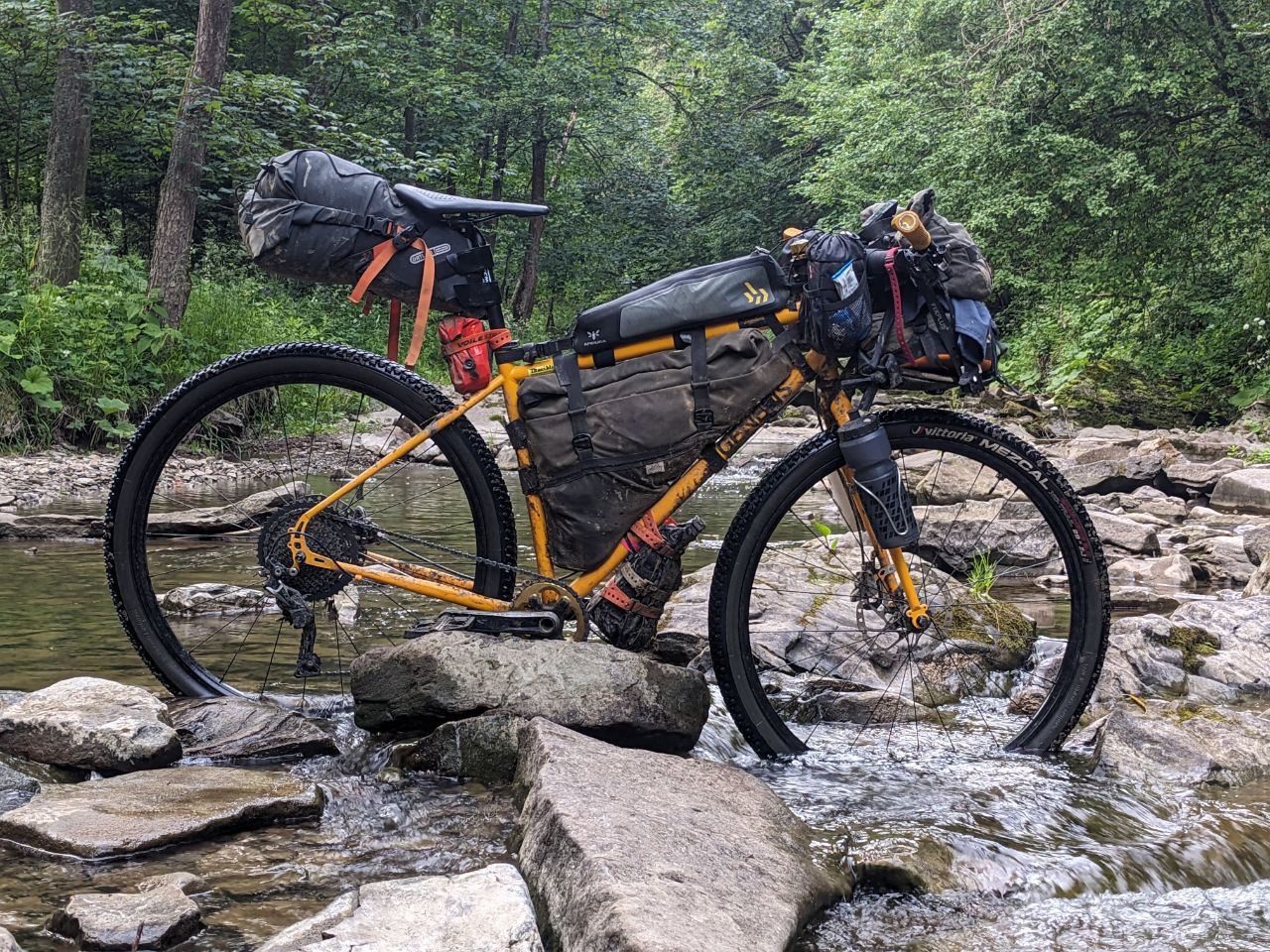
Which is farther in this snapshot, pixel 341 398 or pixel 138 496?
pixel 341 398

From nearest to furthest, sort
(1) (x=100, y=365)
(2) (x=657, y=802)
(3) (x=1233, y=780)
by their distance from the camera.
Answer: (2) (x=657, y=802) → (3) (x=1233, y=780) → (1) (x=100, y=365)

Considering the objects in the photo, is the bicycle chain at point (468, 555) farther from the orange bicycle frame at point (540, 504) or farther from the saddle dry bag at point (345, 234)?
the saddle dry bag at point (345, 234)

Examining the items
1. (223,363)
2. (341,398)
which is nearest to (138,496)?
(223,363)

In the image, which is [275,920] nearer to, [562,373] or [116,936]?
[116,936]

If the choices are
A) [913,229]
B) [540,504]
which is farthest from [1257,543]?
[540,504]

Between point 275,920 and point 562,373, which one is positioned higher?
point 562,373

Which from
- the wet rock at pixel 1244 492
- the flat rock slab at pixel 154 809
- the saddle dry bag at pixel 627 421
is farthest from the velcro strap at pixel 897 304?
the wet rock at pixel 1244 492

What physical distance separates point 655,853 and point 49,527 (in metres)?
5.69

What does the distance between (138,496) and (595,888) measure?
2112mm

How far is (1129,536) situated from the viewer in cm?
756

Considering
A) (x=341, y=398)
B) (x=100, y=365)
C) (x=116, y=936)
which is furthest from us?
(x=100, y=365)

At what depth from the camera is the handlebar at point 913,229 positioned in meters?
3.10

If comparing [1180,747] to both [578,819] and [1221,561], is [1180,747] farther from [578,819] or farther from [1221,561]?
[1221,561]

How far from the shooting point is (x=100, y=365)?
10.5 meters
